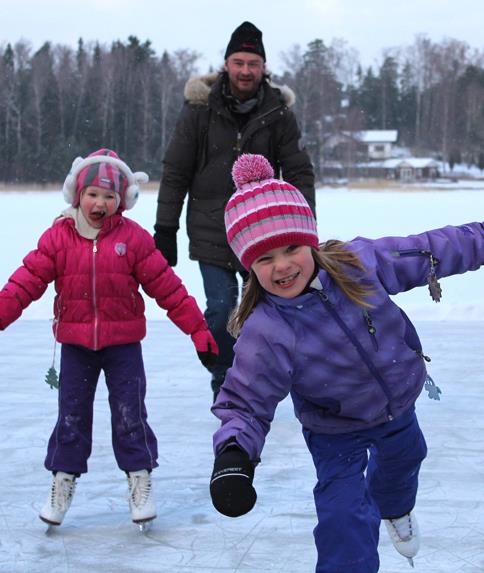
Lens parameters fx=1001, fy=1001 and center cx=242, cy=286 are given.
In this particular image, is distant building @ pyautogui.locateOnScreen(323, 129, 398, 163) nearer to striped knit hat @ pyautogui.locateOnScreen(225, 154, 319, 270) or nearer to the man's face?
the man's face

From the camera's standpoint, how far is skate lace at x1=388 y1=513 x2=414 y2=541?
7.97 ft

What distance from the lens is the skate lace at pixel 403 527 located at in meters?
2.43

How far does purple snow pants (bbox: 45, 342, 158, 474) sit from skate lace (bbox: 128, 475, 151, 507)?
0.03 meters

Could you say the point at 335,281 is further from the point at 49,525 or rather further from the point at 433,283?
the point at 49,525

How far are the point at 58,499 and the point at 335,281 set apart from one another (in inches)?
47.0

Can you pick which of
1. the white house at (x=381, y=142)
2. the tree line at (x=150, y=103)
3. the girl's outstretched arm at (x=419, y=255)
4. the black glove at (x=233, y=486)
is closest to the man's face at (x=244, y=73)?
the girl's outstretched arm at (x=419, y=255)

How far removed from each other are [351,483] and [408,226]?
478 inches

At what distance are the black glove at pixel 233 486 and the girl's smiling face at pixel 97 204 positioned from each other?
4.04ft

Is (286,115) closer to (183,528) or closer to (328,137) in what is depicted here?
(183,528)

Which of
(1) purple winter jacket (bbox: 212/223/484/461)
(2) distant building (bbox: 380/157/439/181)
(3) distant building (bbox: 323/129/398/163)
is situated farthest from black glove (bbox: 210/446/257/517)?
(3) distant building (bbox: 323/129/398/163)

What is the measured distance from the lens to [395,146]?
6488 centimetres

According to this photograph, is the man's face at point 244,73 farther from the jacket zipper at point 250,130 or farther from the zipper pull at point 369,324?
the zipper pull at point 369,324

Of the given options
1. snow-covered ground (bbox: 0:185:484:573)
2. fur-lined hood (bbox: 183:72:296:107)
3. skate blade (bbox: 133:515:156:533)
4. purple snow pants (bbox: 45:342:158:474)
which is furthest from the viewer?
fur-lined hood (bbox: 183:72:296:107)

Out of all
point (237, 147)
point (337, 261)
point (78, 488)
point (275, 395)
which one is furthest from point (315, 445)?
point (237, 147)
